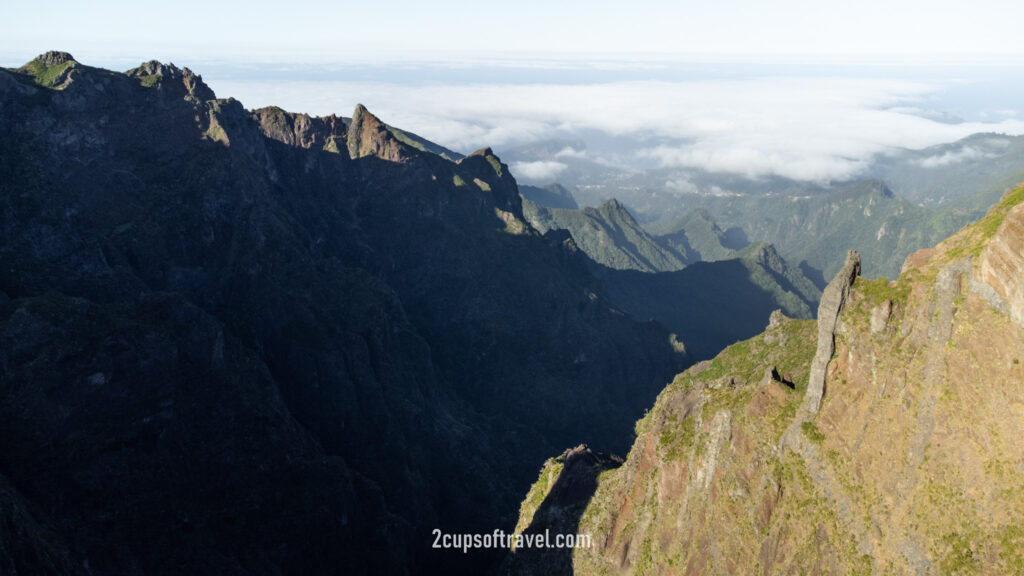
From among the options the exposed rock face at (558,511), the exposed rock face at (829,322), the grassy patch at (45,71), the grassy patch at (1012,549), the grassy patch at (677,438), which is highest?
the grassy patch at (45,71)

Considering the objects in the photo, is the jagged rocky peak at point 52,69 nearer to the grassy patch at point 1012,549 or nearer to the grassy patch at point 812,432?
the grassy patch at point 812,432

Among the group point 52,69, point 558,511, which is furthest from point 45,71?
point 558,511

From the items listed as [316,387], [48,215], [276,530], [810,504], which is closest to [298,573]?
[276,530]

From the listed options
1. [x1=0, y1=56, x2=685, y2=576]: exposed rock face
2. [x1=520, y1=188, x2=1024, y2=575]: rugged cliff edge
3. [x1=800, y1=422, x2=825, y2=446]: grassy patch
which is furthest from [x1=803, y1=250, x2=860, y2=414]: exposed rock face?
[x1=0, y1=56, x2=685, y2=576]: exposed rock face

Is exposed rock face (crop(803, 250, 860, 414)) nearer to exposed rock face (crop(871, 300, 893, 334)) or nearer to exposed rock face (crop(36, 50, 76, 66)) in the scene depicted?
exposed rock face (crop(871, 300, 893, 334))

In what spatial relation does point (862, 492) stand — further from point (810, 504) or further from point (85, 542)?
point (85, 542)

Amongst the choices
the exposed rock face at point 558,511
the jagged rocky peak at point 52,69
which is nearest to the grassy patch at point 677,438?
the exposed rock face at point 558,511
